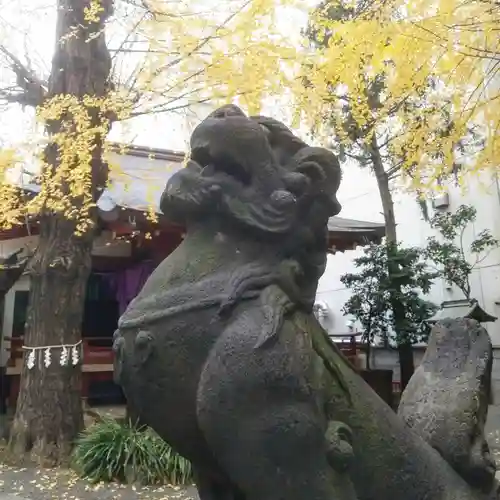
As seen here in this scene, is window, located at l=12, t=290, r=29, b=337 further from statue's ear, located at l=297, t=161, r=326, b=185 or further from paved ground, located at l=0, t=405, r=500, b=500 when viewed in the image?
statue's ear, located at l=297, t=161, r=326, b=185

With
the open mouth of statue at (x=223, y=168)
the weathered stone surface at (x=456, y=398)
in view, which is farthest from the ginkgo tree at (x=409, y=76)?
the open mouth of statue at (x=223, y=168)

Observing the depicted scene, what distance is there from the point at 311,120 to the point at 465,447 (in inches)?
190

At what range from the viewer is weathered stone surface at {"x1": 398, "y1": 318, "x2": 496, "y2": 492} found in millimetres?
1697

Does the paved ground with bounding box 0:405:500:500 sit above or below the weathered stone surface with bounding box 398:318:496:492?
below

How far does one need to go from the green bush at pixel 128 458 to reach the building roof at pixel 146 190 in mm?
2736

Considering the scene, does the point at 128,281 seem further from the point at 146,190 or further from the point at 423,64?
the point at 423,64

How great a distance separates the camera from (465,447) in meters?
1.70

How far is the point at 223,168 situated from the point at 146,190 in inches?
306

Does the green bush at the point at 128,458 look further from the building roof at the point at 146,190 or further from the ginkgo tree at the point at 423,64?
the ginkgo tree at the point at 423,64

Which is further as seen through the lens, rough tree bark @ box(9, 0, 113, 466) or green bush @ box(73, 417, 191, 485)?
rough tree bark @ box(9, 0, 113, 466)

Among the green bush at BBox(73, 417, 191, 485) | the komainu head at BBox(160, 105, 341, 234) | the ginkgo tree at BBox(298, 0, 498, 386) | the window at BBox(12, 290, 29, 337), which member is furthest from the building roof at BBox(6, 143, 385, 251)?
the komainu head at BBox(160, 105, 341, 234)

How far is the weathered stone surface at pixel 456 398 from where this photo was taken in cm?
170

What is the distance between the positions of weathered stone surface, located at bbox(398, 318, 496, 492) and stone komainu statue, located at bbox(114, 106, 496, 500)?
0.07 meters

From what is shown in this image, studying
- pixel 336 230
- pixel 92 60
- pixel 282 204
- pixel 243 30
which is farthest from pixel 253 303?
pixel 336 230
